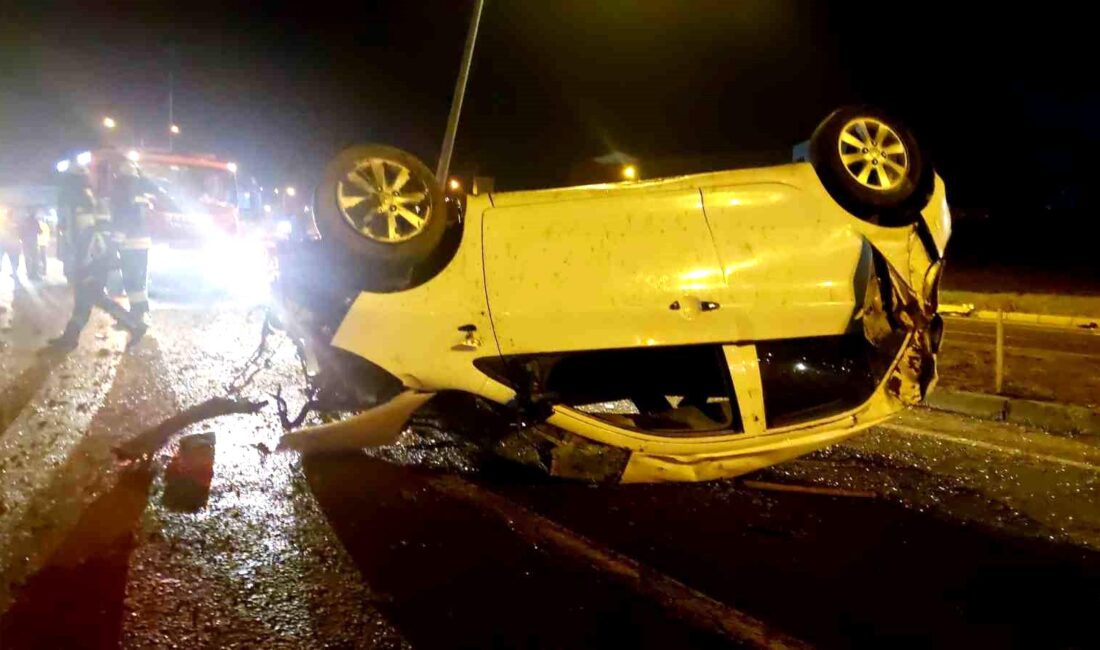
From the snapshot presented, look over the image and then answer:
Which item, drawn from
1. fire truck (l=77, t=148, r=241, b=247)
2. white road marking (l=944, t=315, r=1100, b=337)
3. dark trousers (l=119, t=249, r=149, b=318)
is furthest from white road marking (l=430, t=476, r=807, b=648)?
white road marking (l=944, t=315, r=1100, b=337)

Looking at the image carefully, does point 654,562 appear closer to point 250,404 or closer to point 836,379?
point 836,379

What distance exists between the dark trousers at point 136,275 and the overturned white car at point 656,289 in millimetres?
5851

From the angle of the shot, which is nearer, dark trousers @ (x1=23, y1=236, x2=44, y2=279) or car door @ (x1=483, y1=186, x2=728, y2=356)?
car door @ (x1=483, y1=186, x2=728, y2=356)

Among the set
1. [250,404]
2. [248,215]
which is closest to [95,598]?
[250,404]

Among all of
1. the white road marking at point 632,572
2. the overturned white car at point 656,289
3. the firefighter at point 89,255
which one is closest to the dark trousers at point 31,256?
the firefighter at point 89,255

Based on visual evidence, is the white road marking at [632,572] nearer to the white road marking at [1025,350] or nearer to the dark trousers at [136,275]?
the dark trousers at [136,275]

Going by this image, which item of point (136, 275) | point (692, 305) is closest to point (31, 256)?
point (136, 275)

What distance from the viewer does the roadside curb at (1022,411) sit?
21.0 feet

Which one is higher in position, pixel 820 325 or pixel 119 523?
pixel 820 325

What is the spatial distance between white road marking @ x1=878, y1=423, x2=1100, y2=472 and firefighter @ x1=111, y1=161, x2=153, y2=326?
7.73 metres

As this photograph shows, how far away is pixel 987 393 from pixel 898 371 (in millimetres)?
3540

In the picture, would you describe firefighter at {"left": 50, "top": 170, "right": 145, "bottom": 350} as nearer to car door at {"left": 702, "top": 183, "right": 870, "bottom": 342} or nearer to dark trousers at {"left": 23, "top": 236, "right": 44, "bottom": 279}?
car door at {"left": 702, "top": 183, "right": 870, "bottom": 342}

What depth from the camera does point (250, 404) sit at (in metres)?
6.24

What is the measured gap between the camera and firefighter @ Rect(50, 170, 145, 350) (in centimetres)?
933
